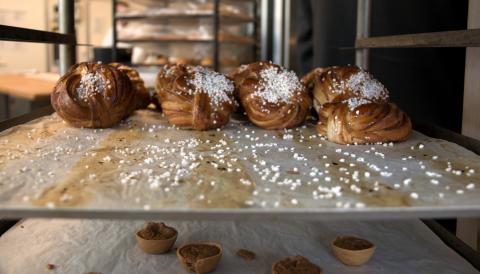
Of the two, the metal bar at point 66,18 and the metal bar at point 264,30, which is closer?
the metal bar at point 66,18

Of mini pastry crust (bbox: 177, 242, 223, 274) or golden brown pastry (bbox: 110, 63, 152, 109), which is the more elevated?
golden brown pastry (bbox: 110, 63, 152, 109)

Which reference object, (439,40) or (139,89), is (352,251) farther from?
(139,89)

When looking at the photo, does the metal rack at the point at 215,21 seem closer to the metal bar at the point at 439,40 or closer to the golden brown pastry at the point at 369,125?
the metal bar at the point at 439,40

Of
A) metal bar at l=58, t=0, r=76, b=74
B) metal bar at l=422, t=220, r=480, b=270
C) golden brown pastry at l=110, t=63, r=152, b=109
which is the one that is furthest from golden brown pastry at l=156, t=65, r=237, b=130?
metal bar at l=422, t=220, r=480, b=270

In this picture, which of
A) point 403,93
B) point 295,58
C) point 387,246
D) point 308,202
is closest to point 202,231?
point 387,246

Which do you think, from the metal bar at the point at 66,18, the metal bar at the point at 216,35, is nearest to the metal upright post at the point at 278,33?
the metal bar at the point at 216,35

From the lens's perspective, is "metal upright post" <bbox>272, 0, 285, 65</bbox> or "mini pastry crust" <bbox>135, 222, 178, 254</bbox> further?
"metal upright post" <bbox>272, 0, 285, 65</bbox>

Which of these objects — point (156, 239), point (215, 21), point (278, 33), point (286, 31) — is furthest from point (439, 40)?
point (215, 21)

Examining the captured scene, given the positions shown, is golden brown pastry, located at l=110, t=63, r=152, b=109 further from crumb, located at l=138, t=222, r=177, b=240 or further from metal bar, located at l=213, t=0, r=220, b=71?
metal bar, located at l=213, t=0, r=220, b=71
